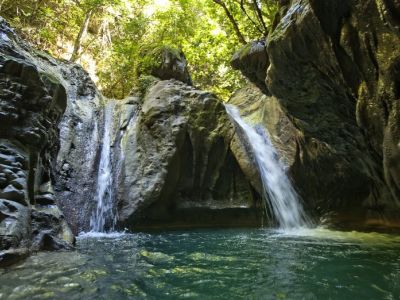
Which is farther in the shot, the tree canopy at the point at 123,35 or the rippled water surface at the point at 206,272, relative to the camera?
the tree canopy at the point at 123,35

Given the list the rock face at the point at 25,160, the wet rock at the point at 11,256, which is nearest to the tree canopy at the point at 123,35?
the rock face at the point at 25,160

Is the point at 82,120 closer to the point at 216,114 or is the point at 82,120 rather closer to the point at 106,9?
the point at 216,114

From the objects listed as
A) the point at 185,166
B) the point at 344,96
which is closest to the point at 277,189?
the point at 185,166

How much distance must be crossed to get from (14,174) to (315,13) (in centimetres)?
538

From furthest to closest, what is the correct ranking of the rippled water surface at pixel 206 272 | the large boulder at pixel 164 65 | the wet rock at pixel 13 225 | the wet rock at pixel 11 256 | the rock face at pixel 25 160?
the large boulder at pixel 164 65 < the rock face at pixel 25 160 < the wet rock at pixel 13 225 < the wet rock at pixel 11 256 < the rippled water surface at pixel 206 272

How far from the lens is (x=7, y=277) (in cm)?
374

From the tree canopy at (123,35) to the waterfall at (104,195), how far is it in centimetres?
542

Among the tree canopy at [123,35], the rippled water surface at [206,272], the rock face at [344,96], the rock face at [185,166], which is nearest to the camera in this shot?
the rippled water surface at [206,272]

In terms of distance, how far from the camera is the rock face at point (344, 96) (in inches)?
215

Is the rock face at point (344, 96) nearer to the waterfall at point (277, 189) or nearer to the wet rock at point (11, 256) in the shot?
the waterfall at point (277, 189)

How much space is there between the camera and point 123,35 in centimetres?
1956

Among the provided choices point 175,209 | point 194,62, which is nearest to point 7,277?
point 175,209

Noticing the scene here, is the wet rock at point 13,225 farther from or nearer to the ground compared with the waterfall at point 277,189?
nearer to the ground

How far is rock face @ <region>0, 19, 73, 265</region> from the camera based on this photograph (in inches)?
196
